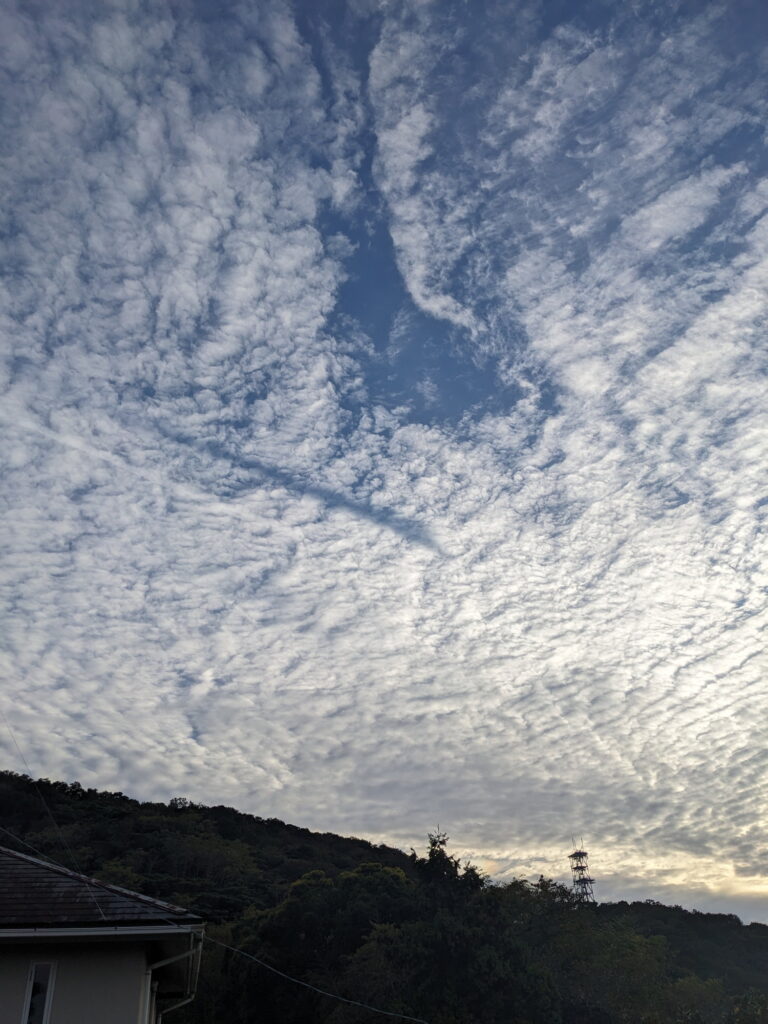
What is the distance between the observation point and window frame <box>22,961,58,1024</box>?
33.3 ft

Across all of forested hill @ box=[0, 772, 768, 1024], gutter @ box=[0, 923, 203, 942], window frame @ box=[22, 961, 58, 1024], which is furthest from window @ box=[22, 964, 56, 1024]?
forested hill @ box=[0, 772, 768, 1024]

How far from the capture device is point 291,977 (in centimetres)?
3023

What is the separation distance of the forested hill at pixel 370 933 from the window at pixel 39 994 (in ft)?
9.14

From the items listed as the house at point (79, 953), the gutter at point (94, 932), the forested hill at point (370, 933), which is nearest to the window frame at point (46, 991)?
the house at point (79, 953)

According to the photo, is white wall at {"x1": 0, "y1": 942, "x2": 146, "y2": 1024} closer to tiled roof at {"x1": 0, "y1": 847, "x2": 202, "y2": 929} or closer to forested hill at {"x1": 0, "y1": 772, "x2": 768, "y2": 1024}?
tiled roof at {"x1": 0, "y1": 847, "x2": 202, "y2": 929}

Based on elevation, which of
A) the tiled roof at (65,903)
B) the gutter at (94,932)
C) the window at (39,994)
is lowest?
the window at (39,994)

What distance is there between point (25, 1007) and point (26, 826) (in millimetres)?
47291

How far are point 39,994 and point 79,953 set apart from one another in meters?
0.66

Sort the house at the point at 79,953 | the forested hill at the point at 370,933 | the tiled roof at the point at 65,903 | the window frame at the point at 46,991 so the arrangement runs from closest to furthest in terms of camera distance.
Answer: the window frame at the point at 46,991 < the house at the point at 79,953 < the tiled roof at the point at 65,903 < the forested hill at the point at 370,933

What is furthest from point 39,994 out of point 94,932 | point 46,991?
point 94,932

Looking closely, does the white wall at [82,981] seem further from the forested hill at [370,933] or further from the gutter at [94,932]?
the forested hill at [370,933]

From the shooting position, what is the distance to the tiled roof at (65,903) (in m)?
10.6

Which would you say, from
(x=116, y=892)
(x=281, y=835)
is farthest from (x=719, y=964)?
(x=116, y=892)

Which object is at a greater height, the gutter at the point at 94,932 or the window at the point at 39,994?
the gutter at the point at 94,932
